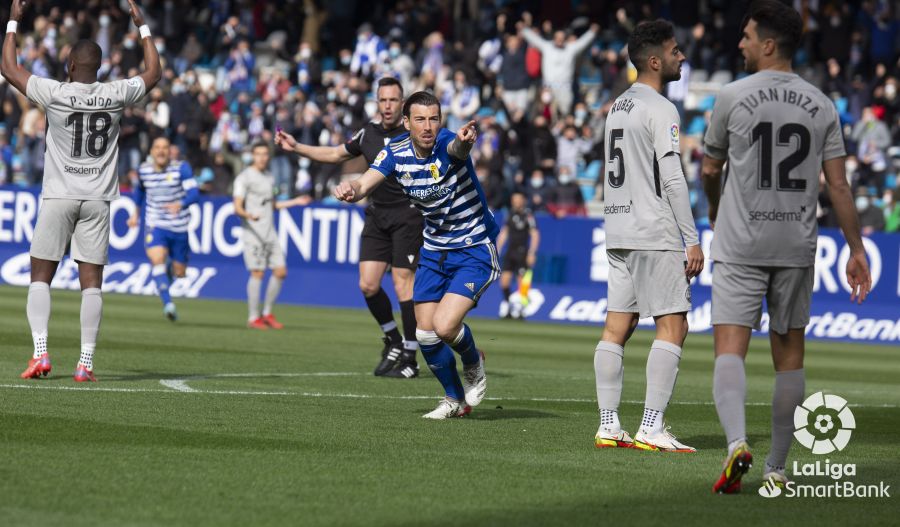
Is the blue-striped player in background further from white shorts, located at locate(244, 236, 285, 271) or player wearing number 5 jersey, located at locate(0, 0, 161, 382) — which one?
player wearing number 5 jersey, located at locate(0, 0, 161, 382)

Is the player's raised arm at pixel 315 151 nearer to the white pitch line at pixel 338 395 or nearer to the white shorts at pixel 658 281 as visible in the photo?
the white pitch line at pixel 338 395

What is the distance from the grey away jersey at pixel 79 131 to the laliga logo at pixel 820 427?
5399 millimetres

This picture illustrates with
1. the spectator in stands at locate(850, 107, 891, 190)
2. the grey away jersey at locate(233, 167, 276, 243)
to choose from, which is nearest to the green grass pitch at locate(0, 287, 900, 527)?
the grey away jersey at locate(233, 167, 276, 243)

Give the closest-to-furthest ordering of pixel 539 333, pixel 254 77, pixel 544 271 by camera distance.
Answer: pixel 539 333, pixel 544 271, pixel 254 77

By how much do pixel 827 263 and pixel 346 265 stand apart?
8941 millimetres

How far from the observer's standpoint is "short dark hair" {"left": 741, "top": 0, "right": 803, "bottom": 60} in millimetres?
7422

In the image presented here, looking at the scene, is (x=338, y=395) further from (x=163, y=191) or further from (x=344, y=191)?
(x=163, y=191)

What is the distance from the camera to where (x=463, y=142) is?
31.5 feet

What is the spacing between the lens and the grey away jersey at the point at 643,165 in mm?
8781

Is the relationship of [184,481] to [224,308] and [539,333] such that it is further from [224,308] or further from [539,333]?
[224,308]

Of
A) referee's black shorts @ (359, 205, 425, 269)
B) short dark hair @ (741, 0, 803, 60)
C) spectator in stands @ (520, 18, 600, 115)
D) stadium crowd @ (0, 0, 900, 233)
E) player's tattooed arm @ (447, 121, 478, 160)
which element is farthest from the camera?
spectator in stands @ (520, 18, 600, 115)

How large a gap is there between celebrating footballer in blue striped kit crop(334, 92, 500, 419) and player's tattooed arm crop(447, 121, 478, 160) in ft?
0.04

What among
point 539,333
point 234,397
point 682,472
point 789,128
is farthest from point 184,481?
point 539,333

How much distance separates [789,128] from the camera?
7.40 metres
